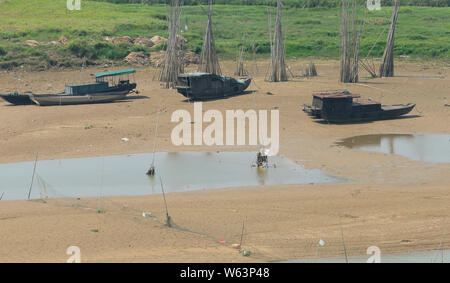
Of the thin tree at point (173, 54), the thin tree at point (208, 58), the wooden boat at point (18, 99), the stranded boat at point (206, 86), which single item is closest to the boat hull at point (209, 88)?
the stranded boat at point (206, 86)

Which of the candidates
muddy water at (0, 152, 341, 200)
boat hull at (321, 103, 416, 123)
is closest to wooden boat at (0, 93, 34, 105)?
muddy water at (0, 152, 341, 200)

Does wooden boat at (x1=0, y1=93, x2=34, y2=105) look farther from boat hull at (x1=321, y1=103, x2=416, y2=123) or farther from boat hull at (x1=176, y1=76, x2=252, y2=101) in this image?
boat hull at (x1=321, y1=103, x2=416, y2=123)

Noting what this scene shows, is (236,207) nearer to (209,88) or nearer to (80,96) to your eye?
(209,88)

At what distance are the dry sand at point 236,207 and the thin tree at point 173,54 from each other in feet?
20.7

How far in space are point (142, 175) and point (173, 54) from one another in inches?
601

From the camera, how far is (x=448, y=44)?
45.9m

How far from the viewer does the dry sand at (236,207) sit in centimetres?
1322

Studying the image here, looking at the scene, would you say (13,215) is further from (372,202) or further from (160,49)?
(160,49)

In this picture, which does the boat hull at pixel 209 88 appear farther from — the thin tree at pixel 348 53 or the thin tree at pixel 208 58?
the thin tree at pixel 348 53

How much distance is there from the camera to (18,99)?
29.1 m

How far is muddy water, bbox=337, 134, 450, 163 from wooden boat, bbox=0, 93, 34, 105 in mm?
13521

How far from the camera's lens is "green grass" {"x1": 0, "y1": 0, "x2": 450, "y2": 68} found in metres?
40.4

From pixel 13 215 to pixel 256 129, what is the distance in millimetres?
11424

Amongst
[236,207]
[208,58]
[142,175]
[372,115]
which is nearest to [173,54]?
[208,58]
